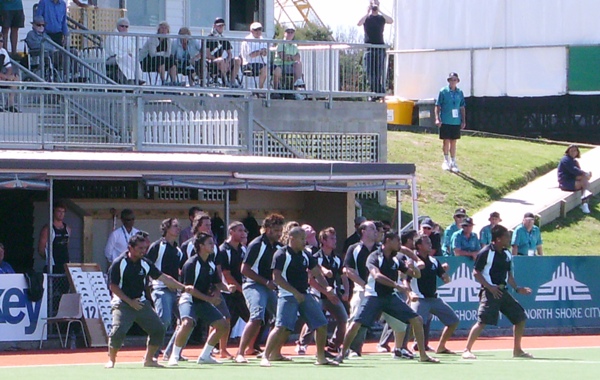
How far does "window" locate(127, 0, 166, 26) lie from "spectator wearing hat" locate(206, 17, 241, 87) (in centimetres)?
367

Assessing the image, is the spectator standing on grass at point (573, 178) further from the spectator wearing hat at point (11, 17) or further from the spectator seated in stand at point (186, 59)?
the spectator wearing hat at point (11, 17)

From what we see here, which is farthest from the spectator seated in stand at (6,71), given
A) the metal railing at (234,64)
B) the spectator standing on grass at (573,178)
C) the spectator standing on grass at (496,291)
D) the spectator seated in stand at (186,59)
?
the spectator standing on grass at (573,178)

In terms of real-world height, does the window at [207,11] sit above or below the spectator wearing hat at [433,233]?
above

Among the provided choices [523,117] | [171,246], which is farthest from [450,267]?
[523,117]

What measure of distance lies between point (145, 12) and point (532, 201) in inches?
355

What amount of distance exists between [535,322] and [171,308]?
26.4 ft

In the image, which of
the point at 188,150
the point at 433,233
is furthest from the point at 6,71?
the point at 433,233

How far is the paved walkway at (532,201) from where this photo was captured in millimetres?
27381

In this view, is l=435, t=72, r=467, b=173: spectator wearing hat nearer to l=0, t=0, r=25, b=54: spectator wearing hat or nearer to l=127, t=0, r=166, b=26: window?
l=127, t=0, r=166, b=26: window

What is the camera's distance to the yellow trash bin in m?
37.7

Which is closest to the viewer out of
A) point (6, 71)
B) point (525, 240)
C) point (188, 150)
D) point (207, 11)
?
point (6, 71)

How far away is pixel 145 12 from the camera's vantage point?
29047mm

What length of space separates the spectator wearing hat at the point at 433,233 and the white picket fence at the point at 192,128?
376 cm

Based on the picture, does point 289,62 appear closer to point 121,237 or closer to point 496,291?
point 121,237
